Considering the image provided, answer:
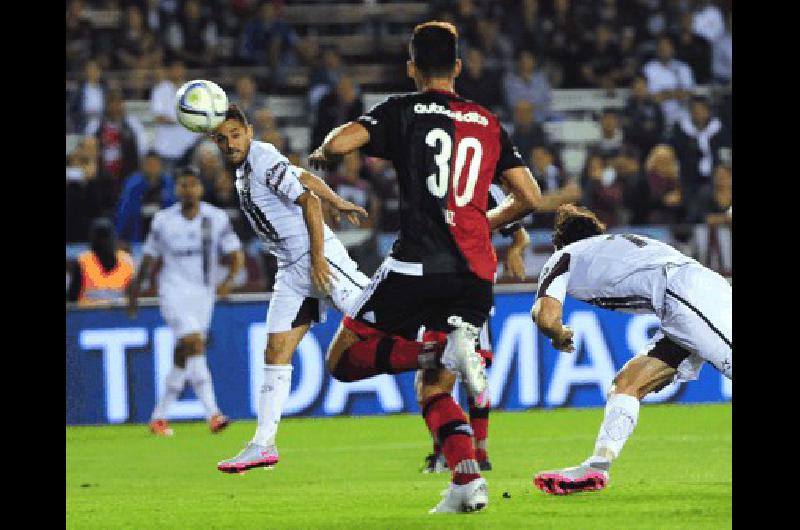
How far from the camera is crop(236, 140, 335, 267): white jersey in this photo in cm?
976

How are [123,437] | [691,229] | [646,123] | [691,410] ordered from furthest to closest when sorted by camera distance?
[646,123], [691,229], [691,410], [123,437]

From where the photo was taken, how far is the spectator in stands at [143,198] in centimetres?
1733

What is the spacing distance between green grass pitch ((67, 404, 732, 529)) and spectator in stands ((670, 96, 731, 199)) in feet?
14.9

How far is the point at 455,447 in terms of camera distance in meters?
7.48

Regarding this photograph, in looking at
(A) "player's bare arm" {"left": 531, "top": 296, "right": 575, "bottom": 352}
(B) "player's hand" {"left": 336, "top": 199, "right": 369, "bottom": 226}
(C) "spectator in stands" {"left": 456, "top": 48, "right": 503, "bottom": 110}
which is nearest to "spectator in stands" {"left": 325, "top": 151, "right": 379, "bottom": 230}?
(C) "spectator in stands" {"left": 456, "top": 48, "right": 503, "bottom": 110}

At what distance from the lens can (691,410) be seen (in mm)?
14930

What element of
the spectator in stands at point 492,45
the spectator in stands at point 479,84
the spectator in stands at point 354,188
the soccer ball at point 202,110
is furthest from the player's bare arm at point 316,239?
the spectator in stands at point 492,45

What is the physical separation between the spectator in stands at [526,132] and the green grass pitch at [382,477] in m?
4.33

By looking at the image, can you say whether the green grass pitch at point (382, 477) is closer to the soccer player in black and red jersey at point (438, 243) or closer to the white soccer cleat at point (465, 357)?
the soccer player in black and red jersey at point (438, 243)

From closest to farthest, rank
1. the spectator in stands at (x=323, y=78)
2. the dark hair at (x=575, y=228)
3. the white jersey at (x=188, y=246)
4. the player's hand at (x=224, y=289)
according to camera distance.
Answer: the dark hair at (x=575, y=228) < the white jersey at (x=188, y=246) < the player's hand at (x=224, y=289) < the spectator in stands at (x=323, y=78)
